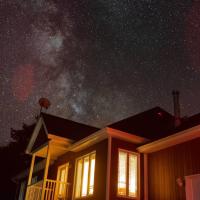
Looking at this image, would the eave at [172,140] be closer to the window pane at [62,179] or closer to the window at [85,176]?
the window at [85,176]

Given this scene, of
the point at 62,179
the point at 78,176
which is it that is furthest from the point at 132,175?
the point at 62,179

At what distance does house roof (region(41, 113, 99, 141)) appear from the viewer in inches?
605

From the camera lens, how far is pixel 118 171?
12430mm

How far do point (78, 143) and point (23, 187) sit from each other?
451 inches

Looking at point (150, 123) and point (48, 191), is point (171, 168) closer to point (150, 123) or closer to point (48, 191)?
point (150, 123)

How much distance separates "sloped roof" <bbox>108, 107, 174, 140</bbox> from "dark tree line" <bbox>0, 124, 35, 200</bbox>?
25.7 meters

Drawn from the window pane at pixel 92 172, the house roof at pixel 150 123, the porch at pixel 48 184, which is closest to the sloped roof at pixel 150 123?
the house roof at pixel 150 123

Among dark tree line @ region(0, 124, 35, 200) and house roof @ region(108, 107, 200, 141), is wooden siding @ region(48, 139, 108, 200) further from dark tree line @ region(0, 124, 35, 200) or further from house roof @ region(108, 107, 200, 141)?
dark tree line @ region(0, 124, 35, 200)

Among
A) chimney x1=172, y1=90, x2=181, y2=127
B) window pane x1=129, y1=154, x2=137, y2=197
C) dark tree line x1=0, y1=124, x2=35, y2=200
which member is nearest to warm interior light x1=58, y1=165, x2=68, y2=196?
window pane x1=129, y1=154, x2=137, y2=197

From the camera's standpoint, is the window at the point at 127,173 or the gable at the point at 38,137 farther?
the gable at the point at 38,137

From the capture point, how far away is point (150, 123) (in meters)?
17.4

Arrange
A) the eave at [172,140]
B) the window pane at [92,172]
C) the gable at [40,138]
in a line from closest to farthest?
the eave at [172,140] → the window pane at [92,172] → the gable at [40,138]

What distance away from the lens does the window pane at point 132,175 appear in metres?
12.6

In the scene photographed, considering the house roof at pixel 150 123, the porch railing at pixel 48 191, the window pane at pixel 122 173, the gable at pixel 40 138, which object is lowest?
the porch railing at pixel 48 191
